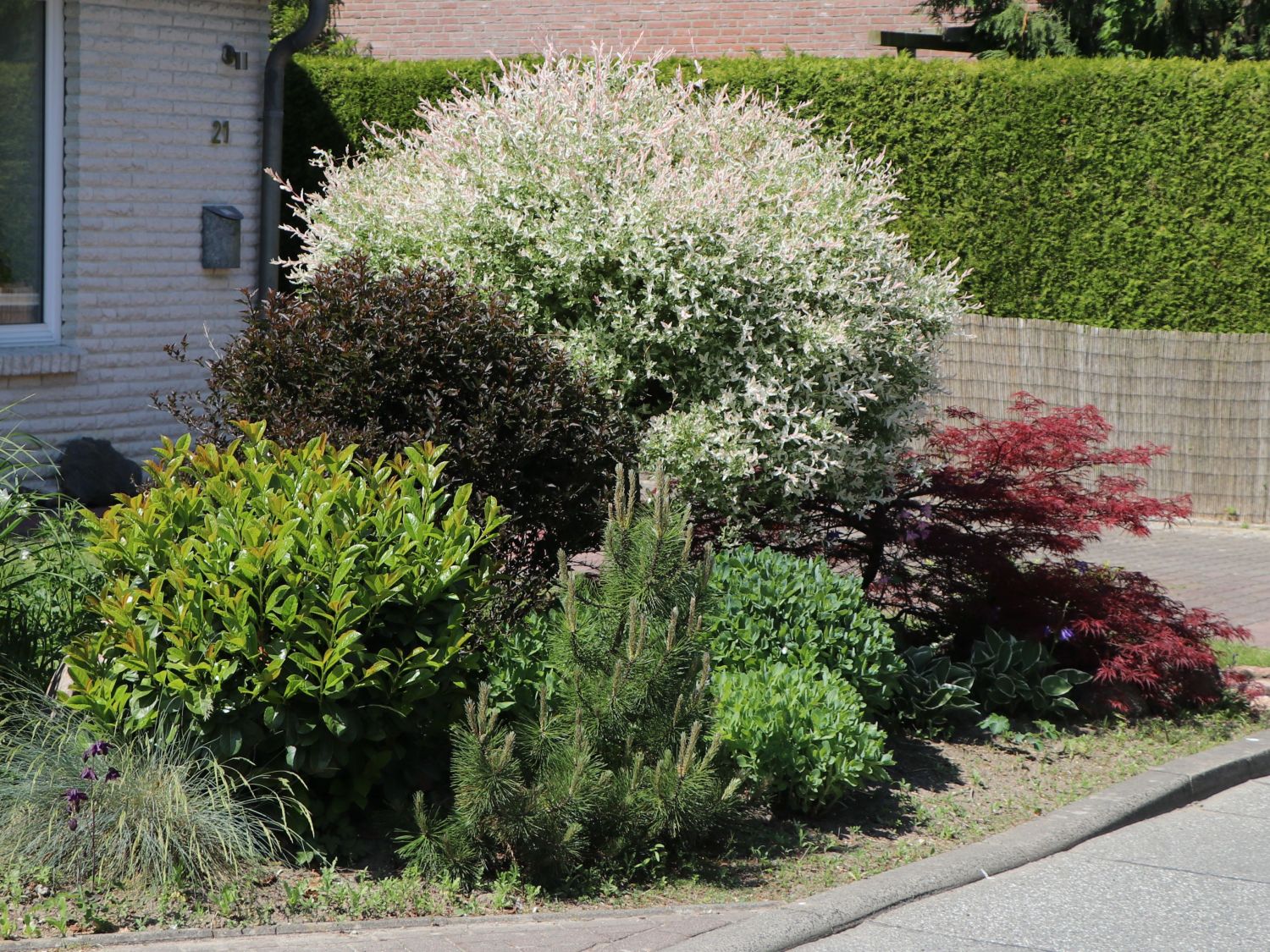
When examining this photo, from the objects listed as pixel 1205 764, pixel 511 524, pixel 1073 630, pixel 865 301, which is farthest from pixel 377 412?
pixel 1205 764

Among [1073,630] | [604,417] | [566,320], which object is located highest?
[566,320]

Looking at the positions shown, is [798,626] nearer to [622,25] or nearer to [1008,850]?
[1008,850]

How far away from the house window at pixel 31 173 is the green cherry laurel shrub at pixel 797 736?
19.7ft

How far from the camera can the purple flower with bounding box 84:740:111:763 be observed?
4160mm

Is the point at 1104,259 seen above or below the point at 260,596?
above

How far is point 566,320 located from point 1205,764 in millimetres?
3398

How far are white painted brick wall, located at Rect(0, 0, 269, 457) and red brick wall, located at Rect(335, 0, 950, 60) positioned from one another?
8.43 m

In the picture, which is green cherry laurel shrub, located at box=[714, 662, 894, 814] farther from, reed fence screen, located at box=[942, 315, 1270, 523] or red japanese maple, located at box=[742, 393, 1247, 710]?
reed fence screen, located at box=[942, 315, 1270, 523]

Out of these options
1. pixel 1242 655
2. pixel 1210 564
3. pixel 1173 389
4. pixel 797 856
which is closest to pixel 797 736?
pixel 797 856

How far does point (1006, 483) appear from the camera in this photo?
6.40 metres

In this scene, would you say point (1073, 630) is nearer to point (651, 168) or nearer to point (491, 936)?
point (651, 168)

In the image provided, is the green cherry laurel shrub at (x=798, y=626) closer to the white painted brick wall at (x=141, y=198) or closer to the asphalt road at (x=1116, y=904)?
the asphalt road at (x=1116, y=904)

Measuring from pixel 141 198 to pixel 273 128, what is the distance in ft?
4.16

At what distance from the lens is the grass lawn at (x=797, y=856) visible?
3922mm
